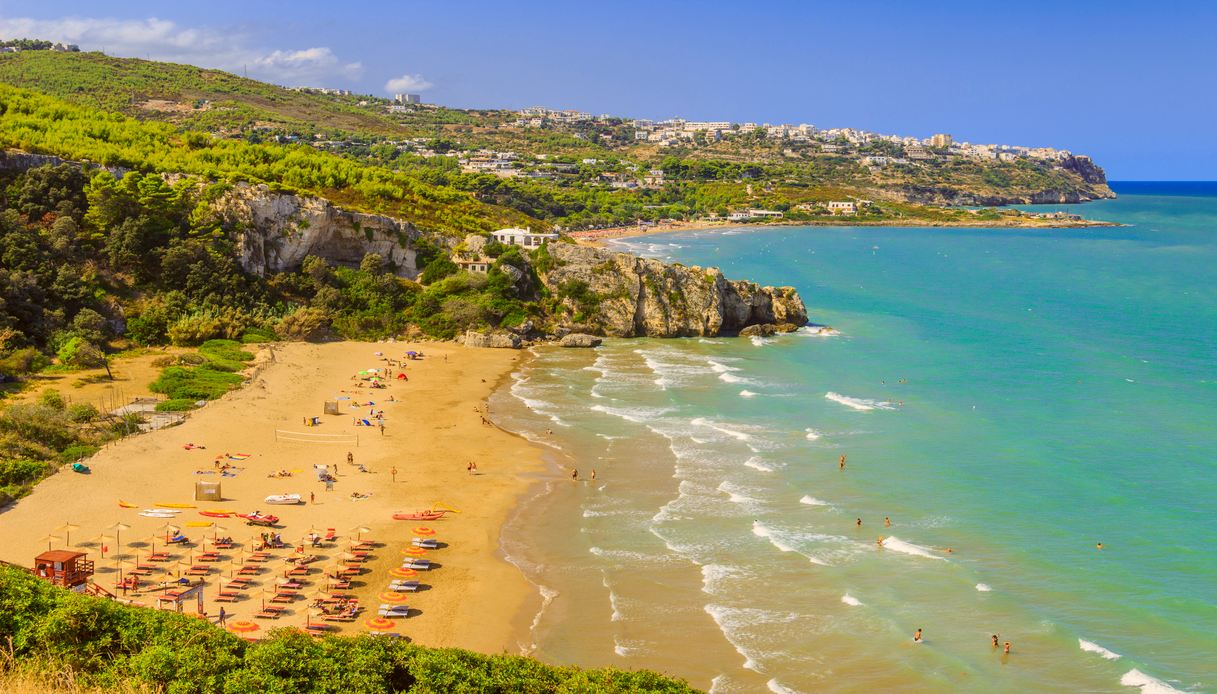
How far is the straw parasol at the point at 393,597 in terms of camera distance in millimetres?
25312

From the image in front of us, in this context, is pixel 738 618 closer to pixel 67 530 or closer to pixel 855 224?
pixel 67 530

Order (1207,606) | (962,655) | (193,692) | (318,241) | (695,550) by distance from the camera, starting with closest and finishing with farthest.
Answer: (193,692), (962,655), (1207,606), (695,550), (318,241)

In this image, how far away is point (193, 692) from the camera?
52.2 ft

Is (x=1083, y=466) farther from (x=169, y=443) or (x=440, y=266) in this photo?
(x=440, y=266)

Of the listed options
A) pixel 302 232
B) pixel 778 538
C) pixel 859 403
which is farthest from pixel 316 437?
pixel 302 232

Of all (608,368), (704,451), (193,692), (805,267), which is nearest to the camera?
(193,692)

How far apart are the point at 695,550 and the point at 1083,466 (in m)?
18.4

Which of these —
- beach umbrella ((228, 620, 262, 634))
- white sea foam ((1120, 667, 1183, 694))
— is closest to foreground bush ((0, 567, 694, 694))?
beach umbrella ((228, 620, 262, 634))

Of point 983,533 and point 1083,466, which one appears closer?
point 983,533

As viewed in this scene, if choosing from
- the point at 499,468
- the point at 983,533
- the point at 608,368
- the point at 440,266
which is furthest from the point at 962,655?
the point at 440,266

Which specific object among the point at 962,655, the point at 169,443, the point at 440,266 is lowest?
the point at 962,655

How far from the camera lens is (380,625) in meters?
23.7

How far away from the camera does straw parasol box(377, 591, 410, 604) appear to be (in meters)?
25.3

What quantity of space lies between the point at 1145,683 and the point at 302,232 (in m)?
54.5
